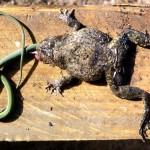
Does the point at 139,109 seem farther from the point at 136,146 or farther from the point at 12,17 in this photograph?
the point at 136,146

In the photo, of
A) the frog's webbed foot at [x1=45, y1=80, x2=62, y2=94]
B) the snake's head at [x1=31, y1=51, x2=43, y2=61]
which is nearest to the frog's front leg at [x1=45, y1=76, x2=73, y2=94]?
the frog's webbed foot at [x1=45, y1=80, x2=62, y2=94]

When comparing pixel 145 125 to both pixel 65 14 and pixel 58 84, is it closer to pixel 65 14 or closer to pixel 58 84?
pixel 58 84

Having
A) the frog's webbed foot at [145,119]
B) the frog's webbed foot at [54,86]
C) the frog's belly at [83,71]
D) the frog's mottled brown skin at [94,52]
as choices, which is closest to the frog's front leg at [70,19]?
the frog's mottled brown skin at [94,52]

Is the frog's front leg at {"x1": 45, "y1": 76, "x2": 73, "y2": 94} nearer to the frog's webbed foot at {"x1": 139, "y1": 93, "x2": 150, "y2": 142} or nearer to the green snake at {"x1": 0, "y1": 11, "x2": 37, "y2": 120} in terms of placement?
the green snake at {"x1": 0, "y1": 11, "x2": 37, "y2": 120}

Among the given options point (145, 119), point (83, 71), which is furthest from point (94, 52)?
point (145, 119)

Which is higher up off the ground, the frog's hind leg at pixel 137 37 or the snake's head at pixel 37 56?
the frog's hind leg at pixel 137 37

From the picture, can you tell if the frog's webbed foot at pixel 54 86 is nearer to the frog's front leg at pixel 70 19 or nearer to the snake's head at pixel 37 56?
the snake's head at pixel 37 56
